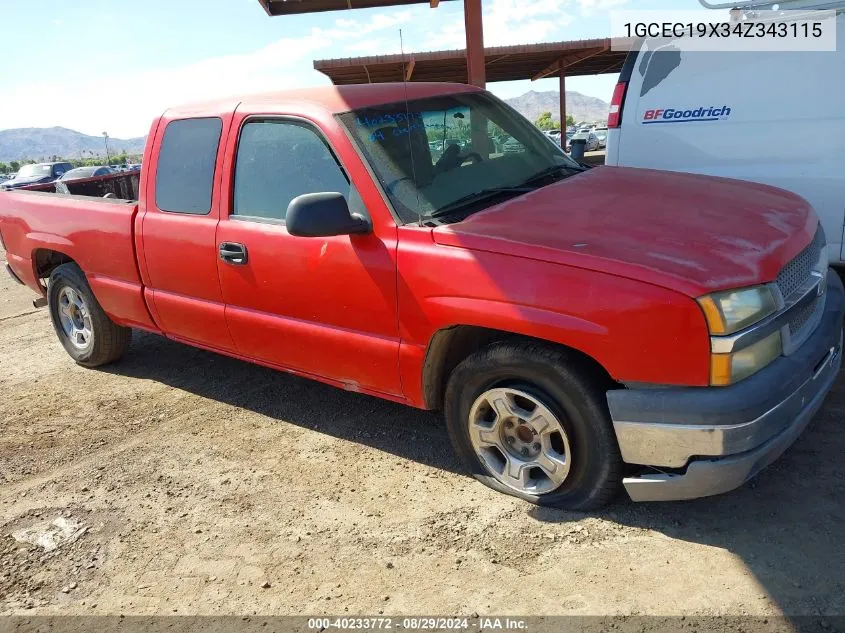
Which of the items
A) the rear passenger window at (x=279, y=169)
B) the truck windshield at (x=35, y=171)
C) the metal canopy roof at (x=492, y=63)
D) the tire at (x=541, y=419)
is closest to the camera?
the tire at (x=541, y=419)

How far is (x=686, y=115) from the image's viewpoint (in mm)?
5008

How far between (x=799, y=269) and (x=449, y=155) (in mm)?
1726

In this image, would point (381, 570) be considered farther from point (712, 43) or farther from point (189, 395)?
point (712, 43)

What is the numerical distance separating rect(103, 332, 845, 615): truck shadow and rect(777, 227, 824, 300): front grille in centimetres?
88

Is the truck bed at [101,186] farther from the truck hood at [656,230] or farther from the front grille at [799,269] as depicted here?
the front grille at [799,269]

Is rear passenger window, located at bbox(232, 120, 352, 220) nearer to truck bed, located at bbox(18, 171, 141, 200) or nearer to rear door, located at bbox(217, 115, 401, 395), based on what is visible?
rear door, located at bbox(217, 115, 401, 395)

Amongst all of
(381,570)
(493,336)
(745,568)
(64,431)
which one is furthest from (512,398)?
(64,431)

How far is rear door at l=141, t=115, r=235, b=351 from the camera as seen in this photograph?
4.01 meters

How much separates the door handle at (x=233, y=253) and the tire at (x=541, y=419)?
4.47 feet

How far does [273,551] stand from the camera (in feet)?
9.95

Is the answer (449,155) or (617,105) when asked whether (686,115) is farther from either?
(449,155)

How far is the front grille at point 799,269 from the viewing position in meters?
2.86

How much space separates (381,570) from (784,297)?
1952 millimetres

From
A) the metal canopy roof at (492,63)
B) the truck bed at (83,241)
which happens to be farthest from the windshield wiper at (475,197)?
the metal canopy roof at (492,63)
